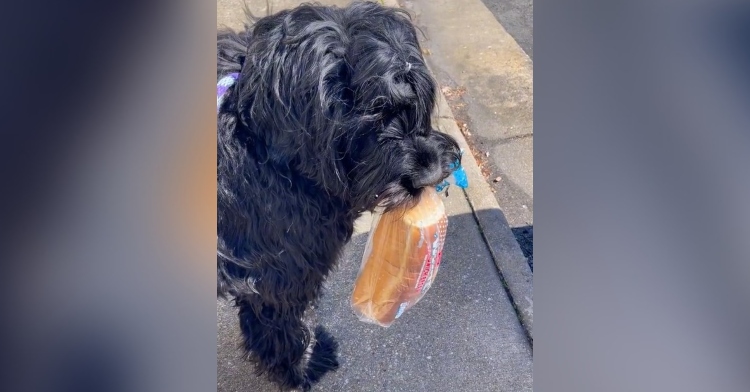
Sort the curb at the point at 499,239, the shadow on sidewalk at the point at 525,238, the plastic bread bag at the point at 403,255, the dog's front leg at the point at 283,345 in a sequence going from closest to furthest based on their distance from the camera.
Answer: the plastic bread bag at the point at 403,255 → the dog's front leg at the point at 283,345 → the curb at the point at 499,239 → the shadow on sidewalk at the point at 525,238

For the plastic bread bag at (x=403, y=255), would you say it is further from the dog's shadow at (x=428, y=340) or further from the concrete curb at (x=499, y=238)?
the concrete curb at (x=499, y=238)

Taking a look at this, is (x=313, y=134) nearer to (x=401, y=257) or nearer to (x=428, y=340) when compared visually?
(x=401, y=257)

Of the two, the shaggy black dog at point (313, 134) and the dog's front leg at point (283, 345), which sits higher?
the shaggy black dog at point (313, 134)

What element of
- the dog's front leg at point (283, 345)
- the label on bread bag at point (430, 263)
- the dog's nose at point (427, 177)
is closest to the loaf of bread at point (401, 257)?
the label on bread bag at point (430, 263)

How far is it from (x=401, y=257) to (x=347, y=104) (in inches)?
28.1

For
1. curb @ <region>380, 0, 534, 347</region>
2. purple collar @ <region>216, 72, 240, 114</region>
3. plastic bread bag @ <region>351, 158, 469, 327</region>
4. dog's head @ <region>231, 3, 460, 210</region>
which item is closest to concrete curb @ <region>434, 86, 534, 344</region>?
curb @ <region>380, 0, 534, 347</region>

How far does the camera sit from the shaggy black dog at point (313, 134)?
171cm

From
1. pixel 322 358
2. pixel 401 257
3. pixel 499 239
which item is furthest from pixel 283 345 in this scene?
pixel 499 239

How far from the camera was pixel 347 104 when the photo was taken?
5.68 ft

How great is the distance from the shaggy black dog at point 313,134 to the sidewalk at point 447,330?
2.59 ft

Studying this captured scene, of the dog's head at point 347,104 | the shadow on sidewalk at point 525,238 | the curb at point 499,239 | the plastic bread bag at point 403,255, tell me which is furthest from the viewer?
the shadow on sidewalk at point 525,238

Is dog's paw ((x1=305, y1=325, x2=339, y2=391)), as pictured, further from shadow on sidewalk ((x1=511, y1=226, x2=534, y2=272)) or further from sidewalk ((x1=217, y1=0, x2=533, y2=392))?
shadow on sidewalk ((x1=511, y1=226, x2=534, y2=272))
